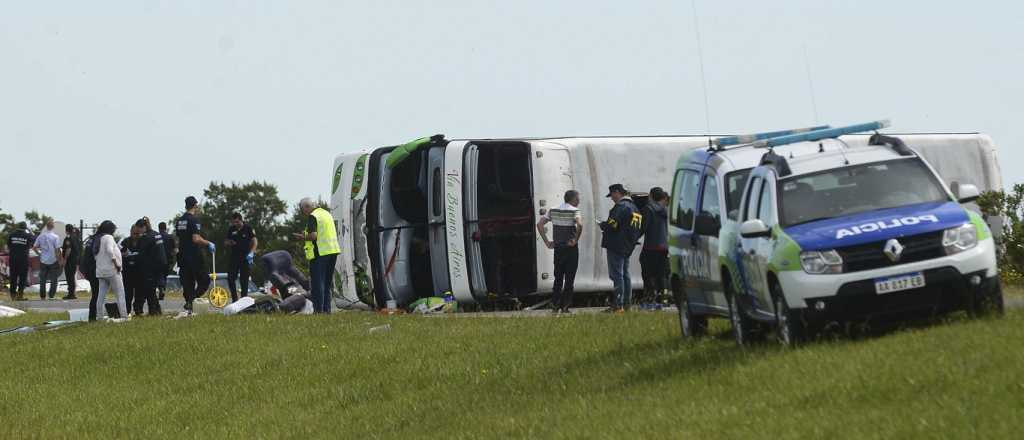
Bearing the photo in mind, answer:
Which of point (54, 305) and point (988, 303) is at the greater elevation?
point (54, 305)

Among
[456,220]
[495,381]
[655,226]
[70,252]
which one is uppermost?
[70,252]

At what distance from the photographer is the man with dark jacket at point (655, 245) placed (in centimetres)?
2078

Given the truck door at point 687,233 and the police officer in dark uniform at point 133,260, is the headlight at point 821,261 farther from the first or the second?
the police officer in dark uniform at point 133,260

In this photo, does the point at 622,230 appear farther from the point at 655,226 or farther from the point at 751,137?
the point at 751,137

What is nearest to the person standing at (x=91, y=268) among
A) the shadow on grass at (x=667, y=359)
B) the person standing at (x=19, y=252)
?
the person standing at (x=19, y=252)

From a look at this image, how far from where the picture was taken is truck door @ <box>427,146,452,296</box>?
2353 cm

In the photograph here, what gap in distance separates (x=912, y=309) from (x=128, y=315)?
50.6 ft

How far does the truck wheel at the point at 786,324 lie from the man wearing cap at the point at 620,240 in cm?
796

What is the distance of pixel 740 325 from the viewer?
13258 mm

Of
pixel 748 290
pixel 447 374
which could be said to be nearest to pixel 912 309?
pixel 748 290

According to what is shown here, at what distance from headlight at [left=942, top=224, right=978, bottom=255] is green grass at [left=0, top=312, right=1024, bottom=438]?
0.52 meters

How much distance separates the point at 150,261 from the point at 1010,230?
38.7ft

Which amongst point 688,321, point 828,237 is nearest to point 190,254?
point 688,321

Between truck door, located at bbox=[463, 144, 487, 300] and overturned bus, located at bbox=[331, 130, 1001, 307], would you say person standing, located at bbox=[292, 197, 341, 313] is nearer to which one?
overturned bus, located at bbox=[331, 130, 1001, 307]
